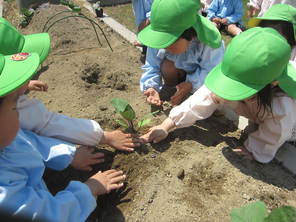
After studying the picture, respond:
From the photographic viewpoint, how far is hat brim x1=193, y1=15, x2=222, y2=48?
2400 millimetres

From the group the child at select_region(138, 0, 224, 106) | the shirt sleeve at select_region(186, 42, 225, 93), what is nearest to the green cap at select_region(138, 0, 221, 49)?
the child at select_region(138, 0, 224, 106)

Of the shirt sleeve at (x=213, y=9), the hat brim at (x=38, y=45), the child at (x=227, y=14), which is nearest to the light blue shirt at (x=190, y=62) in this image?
Result: the hat brim at (x=38, y=45)

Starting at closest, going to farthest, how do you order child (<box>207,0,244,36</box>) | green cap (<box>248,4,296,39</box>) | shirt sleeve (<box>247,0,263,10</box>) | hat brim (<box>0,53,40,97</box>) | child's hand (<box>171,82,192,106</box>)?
hat brim (<box>0,53,40,97</box>)
green cap (<box>248,4,296,39</box>)
child's hand (<box>171,82,192,106</box>)
shirt sleeve (<box>247,0,263,10</box>)
child (<box>207,0,244,36</box>)

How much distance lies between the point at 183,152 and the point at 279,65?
82cm

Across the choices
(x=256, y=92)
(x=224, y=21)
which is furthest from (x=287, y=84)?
(x=224, y=21)

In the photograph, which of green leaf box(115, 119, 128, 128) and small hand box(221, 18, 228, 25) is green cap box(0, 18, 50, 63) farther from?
small hand box(221, 18, 228, 25)

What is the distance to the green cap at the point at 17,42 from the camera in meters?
1.78

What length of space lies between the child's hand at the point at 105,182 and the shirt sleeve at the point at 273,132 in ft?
2.73

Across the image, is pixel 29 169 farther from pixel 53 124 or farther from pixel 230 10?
pixel 230 10

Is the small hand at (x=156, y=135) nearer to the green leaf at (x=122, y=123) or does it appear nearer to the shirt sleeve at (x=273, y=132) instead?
the green leaf at (x=122, y=123)

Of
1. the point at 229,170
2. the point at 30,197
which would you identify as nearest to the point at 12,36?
the point at 30,197

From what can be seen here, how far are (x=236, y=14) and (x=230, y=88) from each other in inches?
135

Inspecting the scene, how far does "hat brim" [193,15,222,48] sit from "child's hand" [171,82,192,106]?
0.39 meters

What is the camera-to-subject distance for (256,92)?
173cm
